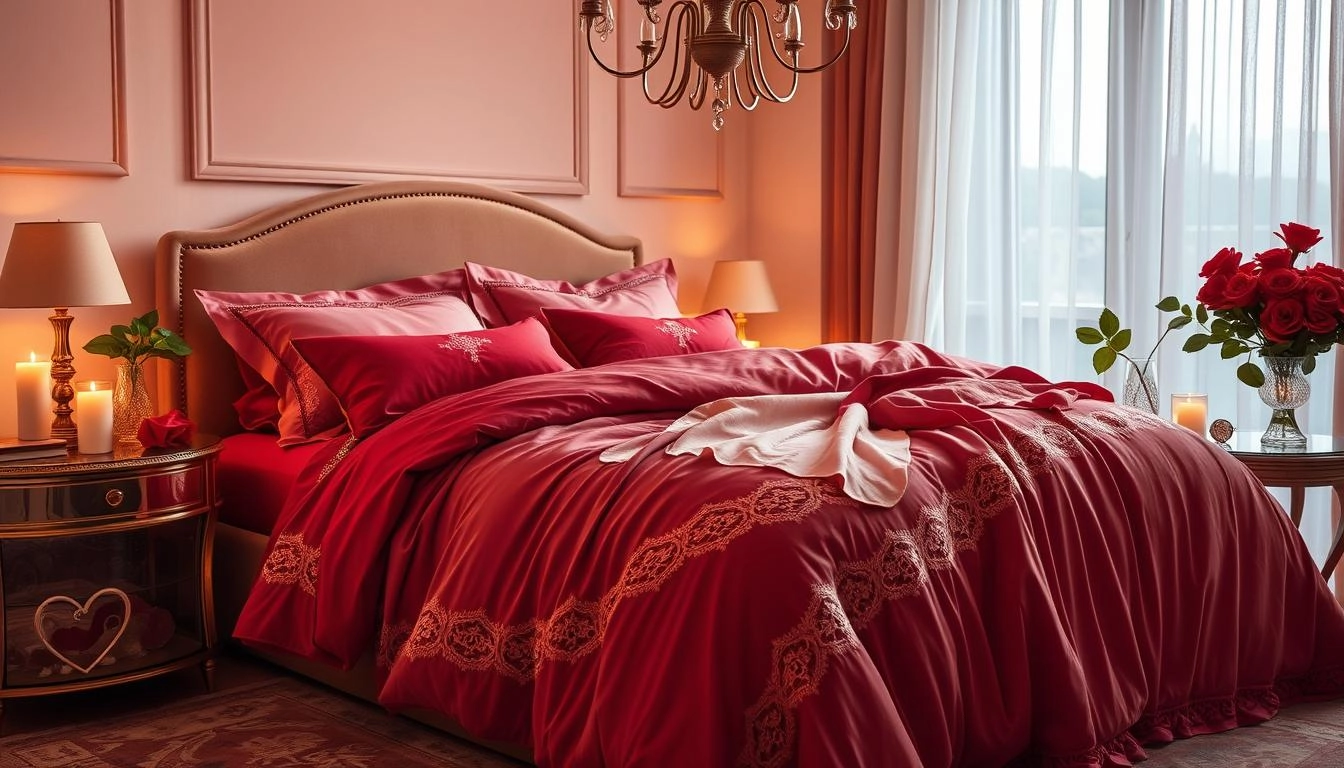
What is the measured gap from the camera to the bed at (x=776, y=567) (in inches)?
85.4

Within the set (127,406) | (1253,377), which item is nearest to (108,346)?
(127,406)

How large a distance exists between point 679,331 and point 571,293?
51 cm

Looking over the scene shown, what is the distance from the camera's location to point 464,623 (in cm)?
256

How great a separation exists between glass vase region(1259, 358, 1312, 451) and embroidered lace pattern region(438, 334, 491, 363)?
6.93 ft

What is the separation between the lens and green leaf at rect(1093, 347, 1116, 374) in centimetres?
383

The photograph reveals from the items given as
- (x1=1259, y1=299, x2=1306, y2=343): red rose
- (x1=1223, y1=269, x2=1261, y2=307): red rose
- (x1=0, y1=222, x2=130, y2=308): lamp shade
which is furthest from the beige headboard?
(x1=1259, y1=299, x2=1306, y2=343): red rose

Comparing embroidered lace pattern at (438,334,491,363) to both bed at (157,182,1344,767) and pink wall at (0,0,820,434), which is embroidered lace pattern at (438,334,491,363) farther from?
pink wall at (0,0,820,434)

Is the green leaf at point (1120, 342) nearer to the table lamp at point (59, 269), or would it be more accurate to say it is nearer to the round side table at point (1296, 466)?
the round side table at point (1296, 466)

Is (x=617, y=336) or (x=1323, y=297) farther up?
(x=1323, y=297)

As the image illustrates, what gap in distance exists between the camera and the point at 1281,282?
348 centimetres

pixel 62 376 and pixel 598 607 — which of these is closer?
pixel 598 607

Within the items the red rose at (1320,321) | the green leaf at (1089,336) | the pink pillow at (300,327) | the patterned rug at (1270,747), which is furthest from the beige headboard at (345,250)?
the patterned rug at (1270,747)

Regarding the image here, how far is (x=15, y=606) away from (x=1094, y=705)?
7.72 ft

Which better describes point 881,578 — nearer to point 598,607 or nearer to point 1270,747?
point 598,607
